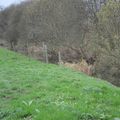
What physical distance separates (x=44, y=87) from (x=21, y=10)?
1647 inches

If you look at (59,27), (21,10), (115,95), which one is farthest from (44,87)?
(21,10)

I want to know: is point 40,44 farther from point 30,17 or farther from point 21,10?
point 21,10

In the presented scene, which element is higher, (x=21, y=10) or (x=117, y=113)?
(x=21, y=10)

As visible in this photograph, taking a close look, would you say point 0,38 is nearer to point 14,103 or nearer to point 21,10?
point 21,10

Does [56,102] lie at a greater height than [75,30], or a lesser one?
lesser

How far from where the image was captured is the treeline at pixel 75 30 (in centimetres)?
2612

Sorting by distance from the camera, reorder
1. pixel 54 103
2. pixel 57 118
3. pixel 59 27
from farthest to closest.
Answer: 1. pixel 59 27
2. pixel 54 103
3. pixel 57 118

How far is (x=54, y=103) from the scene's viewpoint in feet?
31.0

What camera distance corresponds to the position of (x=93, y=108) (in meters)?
8.76

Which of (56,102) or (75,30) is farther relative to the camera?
(75,30)

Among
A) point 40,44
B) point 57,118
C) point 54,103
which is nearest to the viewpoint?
point 57,118

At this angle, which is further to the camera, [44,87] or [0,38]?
[0,38]

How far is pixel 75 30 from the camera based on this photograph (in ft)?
139

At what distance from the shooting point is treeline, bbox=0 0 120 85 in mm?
26125
